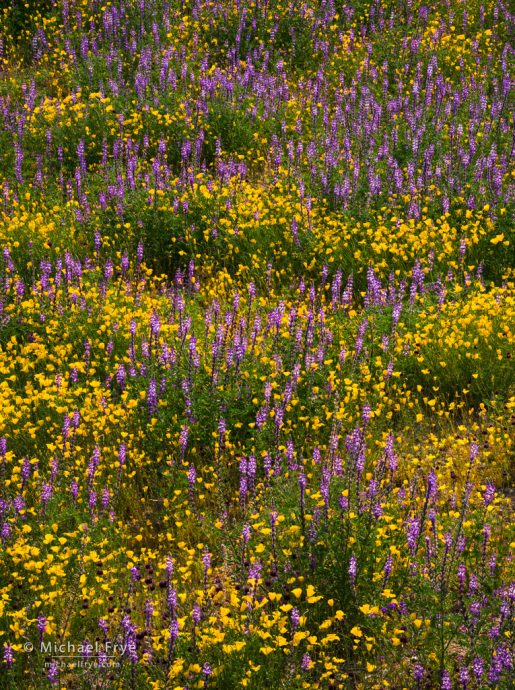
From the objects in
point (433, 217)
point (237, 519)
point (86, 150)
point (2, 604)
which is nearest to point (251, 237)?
point (433, 217)

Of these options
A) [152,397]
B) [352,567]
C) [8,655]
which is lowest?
[8,655]

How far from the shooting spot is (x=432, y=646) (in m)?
3.50

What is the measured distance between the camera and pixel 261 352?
5.57 m

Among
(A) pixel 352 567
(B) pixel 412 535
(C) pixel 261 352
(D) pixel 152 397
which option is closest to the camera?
(A) pixel 352 567

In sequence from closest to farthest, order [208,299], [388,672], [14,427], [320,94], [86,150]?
[388,672] → [14,427] → [208,299] → [86,150] → [320,94]

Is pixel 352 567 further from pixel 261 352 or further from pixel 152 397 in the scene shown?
pixel 261 352

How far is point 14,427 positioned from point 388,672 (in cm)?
303

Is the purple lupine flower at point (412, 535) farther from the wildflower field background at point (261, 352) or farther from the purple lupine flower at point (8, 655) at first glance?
the purple lupine flower at point (8, 655)

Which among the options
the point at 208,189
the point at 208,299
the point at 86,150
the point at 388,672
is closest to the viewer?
the point at 388,672

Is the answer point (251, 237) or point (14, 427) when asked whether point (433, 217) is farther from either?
point (14, 427)

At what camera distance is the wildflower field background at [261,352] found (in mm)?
3584

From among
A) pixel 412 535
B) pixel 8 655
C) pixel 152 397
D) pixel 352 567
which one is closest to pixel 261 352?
→ pixel 152 397

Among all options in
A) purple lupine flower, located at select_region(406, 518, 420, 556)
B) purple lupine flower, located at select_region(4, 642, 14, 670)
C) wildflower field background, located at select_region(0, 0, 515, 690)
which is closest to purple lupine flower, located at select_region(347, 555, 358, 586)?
wildflower field background, located at select_region(0, 0, 515, 690)

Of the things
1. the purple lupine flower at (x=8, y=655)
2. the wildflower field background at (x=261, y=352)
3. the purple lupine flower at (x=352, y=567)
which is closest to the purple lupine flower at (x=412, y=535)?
the wildflower field background at (x=261, y=352)
